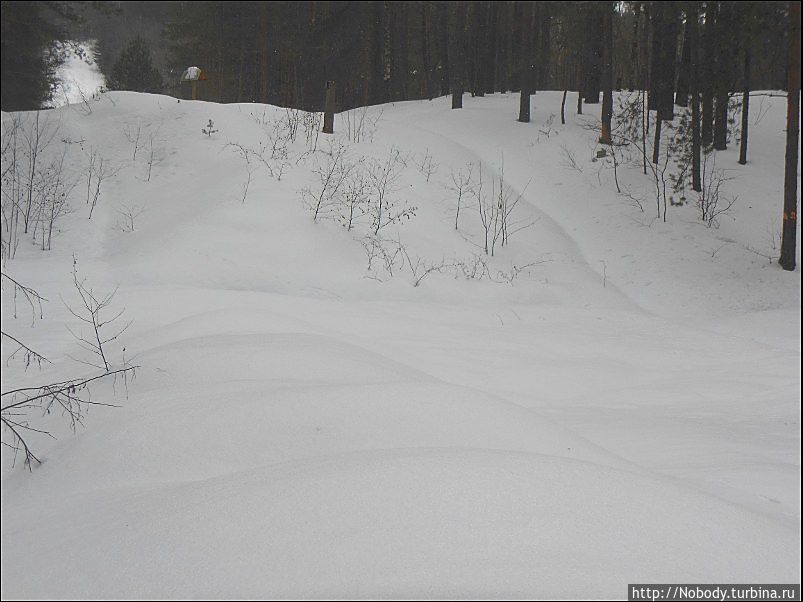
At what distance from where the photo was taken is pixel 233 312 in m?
5.91

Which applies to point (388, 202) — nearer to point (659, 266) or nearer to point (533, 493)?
point (659, 266)

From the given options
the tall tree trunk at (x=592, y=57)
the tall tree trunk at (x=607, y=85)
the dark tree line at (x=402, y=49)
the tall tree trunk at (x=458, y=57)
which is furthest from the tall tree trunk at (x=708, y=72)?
the tall tree trunk at (x=458, y=57)

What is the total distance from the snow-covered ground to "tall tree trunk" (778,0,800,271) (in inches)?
18.0

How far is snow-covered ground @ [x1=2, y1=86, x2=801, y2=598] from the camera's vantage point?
228 cm

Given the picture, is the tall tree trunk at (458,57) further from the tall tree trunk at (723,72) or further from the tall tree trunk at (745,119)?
the tall tree trunk at (745,119)

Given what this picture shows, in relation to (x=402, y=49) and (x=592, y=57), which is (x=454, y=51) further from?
(x=592, y=57)

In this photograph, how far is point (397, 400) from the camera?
3.81m

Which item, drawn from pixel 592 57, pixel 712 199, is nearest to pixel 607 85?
pixel 592 57

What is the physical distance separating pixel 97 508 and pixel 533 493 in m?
1.90

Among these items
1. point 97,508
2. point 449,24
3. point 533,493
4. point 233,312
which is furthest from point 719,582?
point 449,24

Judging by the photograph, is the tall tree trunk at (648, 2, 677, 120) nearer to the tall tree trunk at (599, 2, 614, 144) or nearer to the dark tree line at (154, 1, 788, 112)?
the dark tree line at (154, 1, 788, 112)

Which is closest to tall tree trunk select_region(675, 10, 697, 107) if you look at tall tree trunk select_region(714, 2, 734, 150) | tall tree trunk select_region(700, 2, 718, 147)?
tall tree trunk select_region(714, 2, 734, 150)

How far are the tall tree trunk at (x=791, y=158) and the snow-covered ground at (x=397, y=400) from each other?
46 cm

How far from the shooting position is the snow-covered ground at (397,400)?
228 cm
